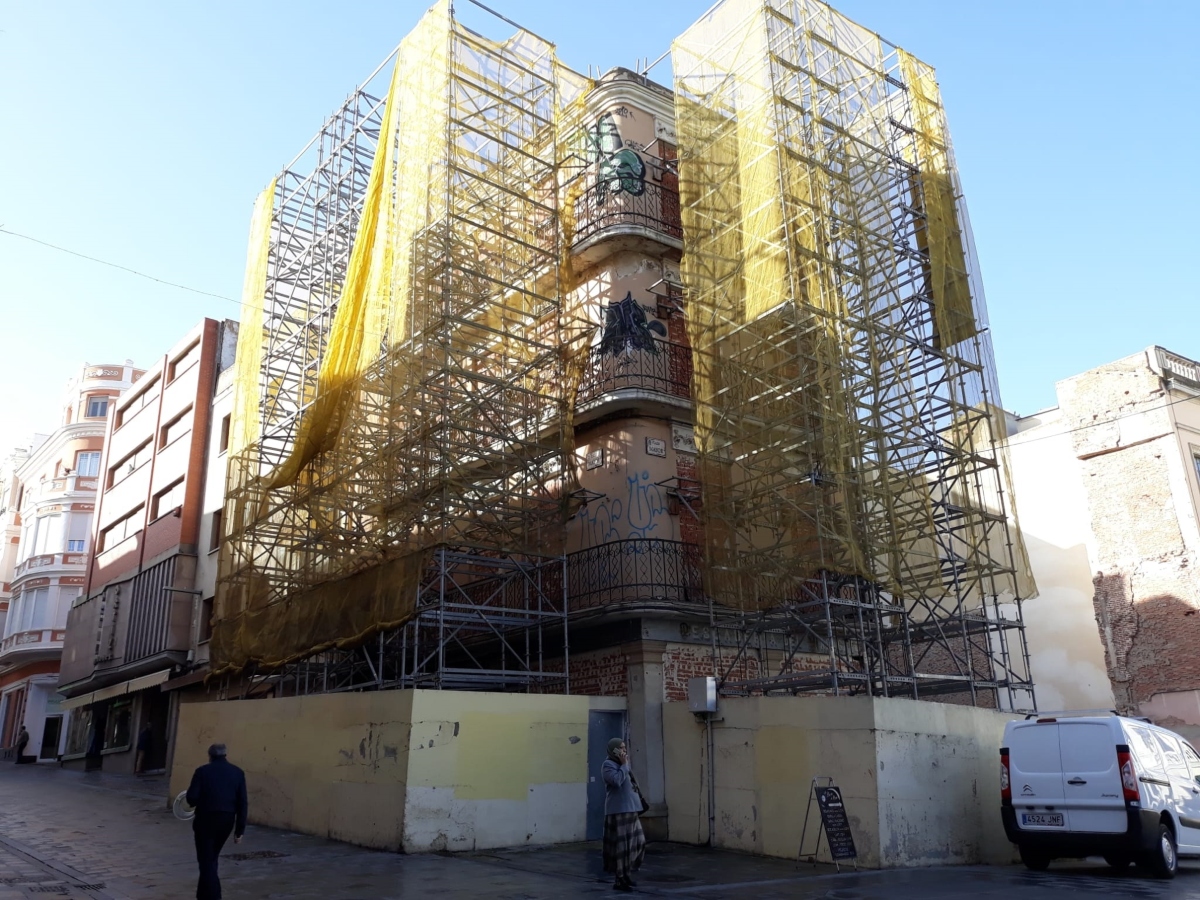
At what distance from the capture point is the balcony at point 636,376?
1591 cm

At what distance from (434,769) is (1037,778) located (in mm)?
6768

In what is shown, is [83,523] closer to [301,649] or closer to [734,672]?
[301,649]

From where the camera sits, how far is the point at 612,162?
17.6 metres

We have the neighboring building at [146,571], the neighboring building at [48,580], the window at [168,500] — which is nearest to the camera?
the neighboring building at [146,571]

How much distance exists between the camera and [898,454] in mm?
15555

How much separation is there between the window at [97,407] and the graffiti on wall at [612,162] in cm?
3654

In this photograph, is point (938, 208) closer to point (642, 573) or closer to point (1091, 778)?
point (642, 573)

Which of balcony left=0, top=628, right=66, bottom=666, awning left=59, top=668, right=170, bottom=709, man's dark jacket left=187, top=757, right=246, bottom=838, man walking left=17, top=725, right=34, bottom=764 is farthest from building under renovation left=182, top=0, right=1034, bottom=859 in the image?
balcony left=0, top=628, right=66, bottom=666

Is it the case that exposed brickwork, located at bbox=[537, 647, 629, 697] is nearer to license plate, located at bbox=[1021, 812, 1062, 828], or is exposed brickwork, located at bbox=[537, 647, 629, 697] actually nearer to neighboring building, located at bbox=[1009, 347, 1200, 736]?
license plate, located at bbox=[1021, 812, 1062, 828]

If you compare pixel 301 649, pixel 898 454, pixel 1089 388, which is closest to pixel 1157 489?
pixel 1089 388

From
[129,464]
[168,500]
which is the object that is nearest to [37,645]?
[129,464]

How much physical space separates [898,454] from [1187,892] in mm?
7726

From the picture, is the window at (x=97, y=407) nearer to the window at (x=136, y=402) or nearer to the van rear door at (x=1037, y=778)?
the window at (x=136, y=402)

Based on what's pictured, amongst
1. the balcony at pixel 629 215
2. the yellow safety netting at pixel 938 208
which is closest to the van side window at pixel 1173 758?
A: the yellow safety netting at pixel 938 208
